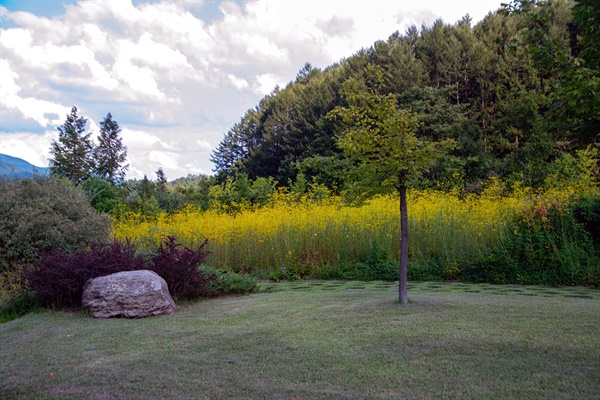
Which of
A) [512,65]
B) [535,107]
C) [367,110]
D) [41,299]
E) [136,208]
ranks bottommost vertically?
[41,299]

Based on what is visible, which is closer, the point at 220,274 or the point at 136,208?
the point at 220,274

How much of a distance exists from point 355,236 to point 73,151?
1212 inches

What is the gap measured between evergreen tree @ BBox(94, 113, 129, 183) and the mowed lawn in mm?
35628

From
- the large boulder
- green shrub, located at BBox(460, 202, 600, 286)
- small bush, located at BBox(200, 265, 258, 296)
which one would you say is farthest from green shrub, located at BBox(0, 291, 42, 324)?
green shrub, located at BBox(460, 202, 600, 286)

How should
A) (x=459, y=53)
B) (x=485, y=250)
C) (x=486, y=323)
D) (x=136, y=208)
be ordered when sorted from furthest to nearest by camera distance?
(x=459, y=53) < (x=136, y=208) < (x=485, y=250) < (x=486, y=323)

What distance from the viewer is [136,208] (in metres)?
18.1

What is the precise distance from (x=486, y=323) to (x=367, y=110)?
2.56 meters

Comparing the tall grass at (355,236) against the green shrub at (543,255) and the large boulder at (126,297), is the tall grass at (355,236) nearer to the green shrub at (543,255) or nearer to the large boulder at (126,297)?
the green shrub at (543,255)

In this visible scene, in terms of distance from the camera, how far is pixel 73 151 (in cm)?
3416

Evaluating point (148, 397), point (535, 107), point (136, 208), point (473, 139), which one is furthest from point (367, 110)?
point (473, 139)

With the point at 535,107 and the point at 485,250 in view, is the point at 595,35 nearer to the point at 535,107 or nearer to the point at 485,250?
the point at 485,250

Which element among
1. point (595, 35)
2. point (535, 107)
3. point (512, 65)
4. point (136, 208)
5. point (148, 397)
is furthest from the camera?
point (512, 65)

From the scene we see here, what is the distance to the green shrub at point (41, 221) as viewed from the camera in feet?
24.9

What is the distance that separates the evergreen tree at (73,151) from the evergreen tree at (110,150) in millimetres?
1400
